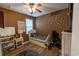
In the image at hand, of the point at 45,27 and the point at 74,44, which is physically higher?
the point at 45,27

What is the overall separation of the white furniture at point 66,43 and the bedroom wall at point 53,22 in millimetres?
76

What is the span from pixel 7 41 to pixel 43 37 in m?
0.44

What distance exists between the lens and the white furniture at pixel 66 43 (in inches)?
53.9

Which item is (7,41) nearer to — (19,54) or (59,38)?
(19,54)

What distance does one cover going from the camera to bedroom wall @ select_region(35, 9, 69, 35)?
138 centimetres

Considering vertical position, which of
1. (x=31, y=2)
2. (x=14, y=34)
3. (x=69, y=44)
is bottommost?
(x=69, y=44)

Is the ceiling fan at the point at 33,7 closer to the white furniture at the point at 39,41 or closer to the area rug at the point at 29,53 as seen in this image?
the white furniture at the point at 39,41

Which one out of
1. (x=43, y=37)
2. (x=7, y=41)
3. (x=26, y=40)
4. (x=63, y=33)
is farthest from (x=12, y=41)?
(x=63, y=33)

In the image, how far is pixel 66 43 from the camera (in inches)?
54.5

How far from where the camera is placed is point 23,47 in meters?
1.42

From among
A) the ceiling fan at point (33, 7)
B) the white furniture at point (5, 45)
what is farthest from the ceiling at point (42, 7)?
the white furniture at point (5, 45)

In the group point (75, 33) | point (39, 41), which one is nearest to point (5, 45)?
point (39, 41)

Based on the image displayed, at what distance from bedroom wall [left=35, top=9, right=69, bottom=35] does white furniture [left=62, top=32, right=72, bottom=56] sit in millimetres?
76

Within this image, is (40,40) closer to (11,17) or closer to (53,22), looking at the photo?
(53,22)
